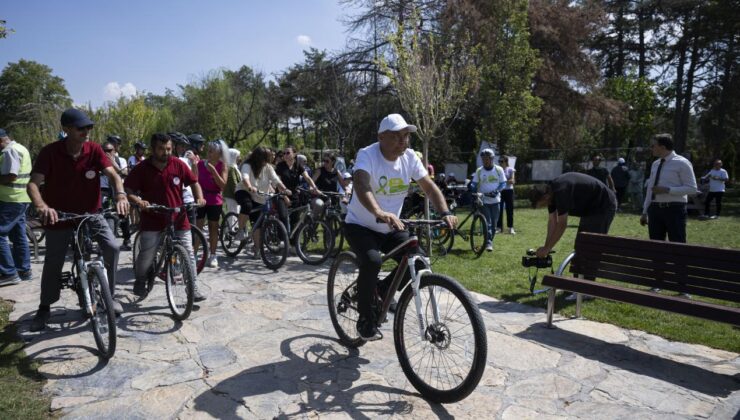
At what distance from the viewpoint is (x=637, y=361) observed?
416 cm

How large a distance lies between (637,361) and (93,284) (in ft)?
15.7

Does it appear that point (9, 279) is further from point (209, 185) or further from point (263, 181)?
point (263, 181)

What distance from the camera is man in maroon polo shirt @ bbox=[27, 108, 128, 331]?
4.47 meters

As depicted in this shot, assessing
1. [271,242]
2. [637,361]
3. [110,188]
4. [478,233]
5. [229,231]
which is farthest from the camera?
[110,188]

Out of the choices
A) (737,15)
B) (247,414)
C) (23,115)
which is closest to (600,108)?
(737,15)

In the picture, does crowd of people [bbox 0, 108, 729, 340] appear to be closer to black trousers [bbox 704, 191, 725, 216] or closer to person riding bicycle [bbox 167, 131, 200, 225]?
person riding bicycle [bbox 167, 131, 200, 225]

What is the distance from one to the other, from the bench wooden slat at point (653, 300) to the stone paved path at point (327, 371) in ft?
1.51

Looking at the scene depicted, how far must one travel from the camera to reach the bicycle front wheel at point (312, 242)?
8.08m

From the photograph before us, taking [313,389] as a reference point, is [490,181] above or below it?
above

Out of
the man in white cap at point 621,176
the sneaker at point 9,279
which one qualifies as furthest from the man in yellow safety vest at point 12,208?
the man in white cap at point 621,176

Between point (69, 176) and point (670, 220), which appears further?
point (670, 220)

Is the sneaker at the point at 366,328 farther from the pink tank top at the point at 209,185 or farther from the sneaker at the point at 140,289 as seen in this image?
the pink tank top at the point at 209,185

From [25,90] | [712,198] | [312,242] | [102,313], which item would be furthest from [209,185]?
[25,90]

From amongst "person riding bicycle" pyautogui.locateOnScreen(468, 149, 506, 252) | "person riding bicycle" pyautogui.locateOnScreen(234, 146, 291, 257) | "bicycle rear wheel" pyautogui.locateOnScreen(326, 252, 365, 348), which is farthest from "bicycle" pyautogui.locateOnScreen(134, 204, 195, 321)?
"person riding bicycle" pyautogui.locateOnScreen(468, 149, 506, 252)
